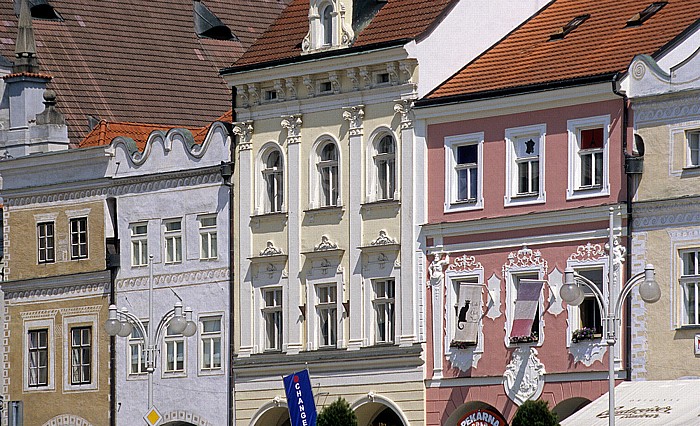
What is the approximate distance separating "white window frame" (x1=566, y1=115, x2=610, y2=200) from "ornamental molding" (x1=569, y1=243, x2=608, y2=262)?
122 centimetres

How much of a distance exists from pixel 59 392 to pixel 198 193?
27.0ft

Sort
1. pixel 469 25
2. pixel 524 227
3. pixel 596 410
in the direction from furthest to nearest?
pixel 469 25, pixel 524 227, pixel 596 410

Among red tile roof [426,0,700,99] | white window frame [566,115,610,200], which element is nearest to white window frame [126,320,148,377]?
red tile roof [426,0,700,99]

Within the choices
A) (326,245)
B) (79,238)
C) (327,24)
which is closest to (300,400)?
(326,245)

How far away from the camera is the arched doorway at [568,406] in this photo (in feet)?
195

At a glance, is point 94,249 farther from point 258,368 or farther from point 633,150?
point 633,150

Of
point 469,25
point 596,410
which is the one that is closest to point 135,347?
point 469,25

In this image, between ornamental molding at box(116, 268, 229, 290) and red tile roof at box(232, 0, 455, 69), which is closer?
red tile roof at box(232, 0, 455, 69)

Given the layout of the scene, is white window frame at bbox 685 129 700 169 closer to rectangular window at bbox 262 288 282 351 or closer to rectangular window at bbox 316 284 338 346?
rectangular window at bbox 316 284 338 346

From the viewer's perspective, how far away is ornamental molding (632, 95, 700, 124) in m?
57.1

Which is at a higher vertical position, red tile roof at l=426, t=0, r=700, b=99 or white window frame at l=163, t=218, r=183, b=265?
red tile roof at l=426, t=0, r=700, b=99

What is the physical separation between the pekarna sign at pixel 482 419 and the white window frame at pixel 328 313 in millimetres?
5120

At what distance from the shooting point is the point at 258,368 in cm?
6769

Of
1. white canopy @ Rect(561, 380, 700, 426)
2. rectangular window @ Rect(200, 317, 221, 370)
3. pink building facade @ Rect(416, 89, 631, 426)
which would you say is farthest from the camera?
rectangular window @ Rect(200, 317, 221, 370)
